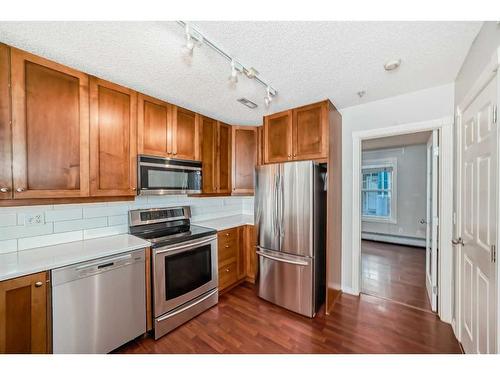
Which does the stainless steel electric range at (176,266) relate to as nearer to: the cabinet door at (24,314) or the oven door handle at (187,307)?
the oven door handle at (187,307)

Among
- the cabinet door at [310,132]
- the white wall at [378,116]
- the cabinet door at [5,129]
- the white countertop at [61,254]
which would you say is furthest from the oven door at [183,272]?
the white wall at [378,116]

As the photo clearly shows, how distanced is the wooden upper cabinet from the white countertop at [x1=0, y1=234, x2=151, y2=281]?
1.10m

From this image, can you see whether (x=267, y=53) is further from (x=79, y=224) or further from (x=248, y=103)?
Answer: (x=79, y=224)

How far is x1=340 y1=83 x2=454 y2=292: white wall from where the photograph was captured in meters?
2.09

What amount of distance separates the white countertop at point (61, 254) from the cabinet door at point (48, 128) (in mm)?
454

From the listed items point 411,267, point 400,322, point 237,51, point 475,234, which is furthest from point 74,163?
point 411,267

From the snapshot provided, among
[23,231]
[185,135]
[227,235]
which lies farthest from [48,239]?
[227,235]

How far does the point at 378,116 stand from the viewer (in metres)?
2.44

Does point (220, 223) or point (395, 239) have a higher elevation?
point (220, 223)

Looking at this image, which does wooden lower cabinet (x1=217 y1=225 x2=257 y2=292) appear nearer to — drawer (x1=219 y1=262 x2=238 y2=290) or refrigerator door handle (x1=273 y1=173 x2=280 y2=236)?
drawer (x1=219 y1=262 x2=238 y2=290)

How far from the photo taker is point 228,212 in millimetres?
3553

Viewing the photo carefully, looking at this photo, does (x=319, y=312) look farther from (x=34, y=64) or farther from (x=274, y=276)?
(x=34, y=64)

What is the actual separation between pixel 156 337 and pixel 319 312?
1694 millimetres

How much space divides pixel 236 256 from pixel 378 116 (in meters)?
2.55
